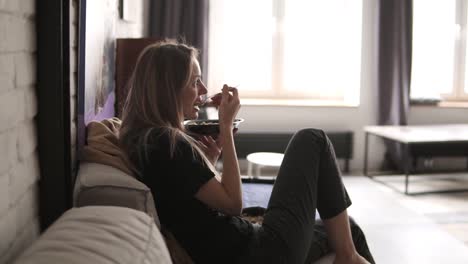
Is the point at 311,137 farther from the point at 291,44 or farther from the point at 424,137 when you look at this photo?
the point at 291,44

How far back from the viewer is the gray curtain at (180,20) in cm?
485

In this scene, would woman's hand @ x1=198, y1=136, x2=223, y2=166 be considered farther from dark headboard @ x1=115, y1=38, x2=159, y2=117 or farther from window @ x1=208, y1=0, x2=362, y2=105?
window @ x1=208, y1=0, x2=362, y2=105

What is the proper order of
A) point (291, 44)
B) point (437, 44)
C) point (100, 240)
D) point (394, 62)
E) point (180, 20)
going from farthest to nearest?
point (437, 44) → point (291, 44) → point (394, 62) → point (180, 20) → point (100, 240)

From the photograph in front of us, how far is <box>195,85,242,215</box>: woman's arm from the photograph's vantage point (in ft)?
5.06

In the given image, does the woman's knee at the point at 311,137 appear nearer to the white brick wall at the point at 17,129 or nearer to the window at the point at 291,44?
the white brick wall at the point at 17,129

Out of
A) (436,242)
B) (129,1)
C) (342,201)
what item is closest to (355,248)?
(342,201)

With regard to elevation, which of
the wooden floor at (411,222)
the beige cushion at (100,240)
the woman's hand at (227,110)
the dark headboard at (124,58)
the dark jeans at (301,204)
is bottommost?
the wooden floor at (411,222)

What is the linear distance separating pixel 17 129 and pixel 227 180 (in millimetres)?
599

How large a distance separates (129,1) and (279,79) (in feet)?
6.76

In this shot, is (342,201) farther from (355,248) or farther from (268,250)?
(268,250)

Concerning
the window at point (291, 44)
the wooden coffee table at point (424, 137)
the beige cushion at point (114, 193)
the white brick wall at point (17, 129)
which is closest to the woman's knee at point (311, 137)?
the beige cushion at point (114, 193)

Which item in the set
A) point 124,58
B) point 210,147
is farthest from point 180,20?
point 210,147

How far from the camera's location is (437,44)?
5.42 metres

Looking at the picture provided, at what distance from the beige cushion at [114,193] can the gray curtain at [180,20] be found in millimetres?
3407
